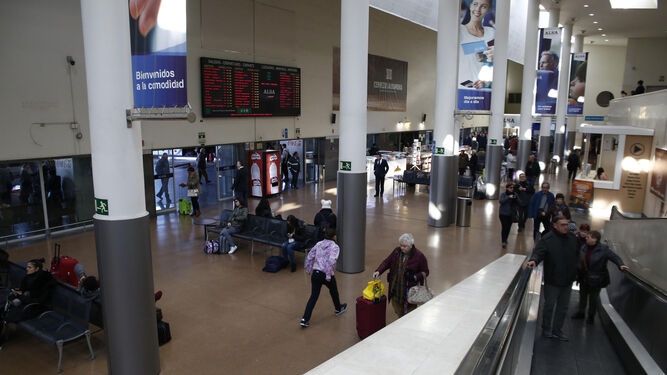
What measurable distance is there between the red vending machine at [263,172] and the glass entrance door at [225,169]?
2.62 ft

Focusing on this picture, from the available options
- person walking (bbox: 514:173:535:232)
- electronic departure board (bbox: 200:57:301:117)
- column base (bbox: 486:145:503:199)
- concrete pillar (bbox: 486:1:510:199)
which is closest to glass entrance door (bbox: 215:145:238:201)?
electronic departure board (bbox: 200:57:301:117)

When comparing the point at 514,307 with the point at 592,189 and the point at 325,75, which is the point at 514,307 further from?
the point at 325,75

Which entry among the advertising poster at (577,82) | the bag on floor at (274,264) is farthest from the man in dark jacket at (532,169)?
the advertising poster at (577,82)

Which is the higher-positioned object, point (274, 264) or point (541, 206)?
point (541, 206)

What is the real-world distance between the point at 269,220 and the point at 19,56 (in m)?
6.98

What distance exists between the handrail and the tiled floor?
2.81 metres

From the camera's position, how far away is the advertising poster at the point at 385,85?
22680mm

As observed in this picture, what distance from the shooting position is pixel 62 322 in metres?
6.36

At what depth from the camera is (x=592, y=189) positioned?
16.1 metres

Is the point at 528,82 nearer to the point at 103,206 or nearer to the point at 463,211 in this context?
the point at 463,211

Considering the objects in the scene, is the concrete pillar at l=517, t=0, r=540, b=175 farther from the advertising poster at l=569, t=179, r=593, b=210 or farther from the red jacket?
the red jacket

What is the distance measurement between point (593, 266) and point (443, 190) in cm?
713

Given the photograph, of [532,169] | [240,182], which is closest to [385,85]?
[532,169]

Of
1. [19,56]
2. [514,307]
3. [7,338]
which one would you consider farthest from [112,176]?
[19,56]
